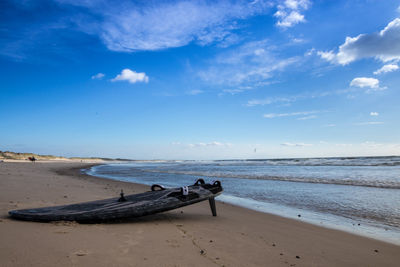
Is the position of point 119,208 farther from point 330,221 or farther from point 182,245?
point 330,221

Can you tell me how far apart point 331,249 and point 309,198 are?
6.06 m

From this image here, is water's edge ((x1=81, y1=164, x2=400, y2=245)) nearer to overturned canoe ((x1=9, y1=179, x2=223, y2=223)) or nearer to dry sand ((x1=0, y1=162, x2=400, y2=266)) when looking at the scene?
dry sand ((x1=0, y1=162, x2=400, y2=266))

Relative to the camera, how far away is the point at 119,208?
5.34 meters

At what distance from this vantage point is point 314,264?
368 centimetres

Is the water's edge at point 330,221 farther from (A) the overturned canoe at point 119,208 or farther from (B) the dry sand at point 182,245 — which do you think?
(A) the overturned canoe at point 119,208

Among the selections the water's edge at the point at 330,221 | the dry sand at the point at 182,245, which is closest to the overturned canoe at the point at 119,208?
the dry sand at the point at 182,245

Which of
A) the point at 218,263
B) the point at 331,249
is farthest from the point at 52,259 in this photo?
the point at 331,249

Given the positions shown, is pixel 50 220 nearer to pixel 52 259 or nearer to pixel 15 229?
pixel 15 229

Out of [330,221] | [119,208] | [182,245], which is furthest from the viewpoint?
[330,221]

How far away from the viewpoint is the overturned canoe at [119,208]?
500 cm

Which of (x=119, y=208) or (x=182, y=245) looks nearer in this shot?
(x=182, y=245)

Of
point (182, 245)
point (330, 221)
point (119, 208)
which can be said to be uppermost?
point (119, 208)

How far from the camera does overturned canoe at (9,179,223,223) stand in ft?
16.4

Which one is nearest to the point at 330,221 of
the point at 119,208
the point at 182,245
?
the point at 182,245
